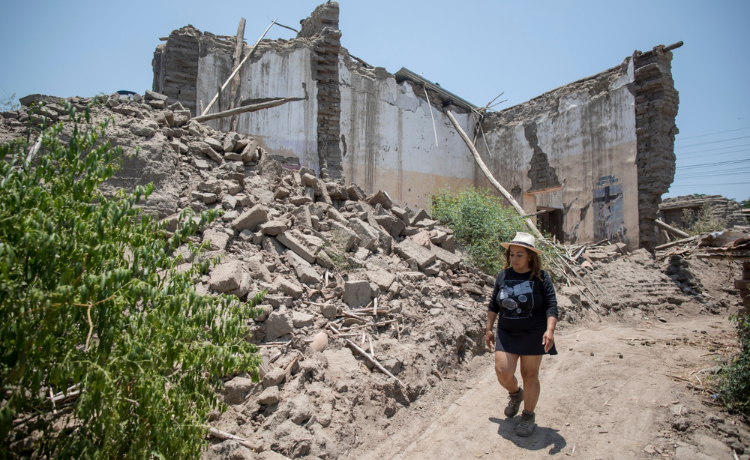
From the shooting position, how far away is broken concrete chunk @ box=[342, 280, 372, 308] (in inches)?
172

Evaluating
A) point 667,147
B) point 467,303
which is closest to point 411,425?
point 467,303

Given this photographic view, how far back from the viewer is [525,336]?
300cm

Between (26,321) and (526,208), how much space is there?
15.2 metres

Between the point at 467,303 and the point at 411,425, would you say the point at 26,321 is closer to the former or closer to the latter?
the point at 411,425

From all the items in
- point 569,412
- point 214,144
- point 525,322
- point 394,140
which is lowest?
point 569,412

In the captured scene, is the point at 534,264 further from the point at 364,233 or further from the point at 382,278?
the point at 364,233

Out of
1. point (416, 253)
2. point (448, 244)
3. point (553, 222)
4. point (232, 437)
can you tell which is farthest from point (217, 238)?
point (553, 222)

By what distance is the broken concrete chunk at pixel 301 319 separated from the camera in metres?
3.73

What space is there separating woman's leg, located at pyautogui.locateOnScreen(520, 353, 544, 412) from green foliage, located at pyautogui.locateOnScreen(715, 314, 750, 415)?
178 centimetres

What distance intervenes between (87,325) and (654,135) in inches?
525

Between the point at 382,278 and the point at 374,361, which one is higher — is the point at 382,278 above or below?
above

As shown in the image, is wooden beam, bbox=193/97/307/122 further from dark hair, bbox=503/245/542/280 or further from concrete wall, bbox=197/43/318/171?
dark hair, bbox=503/245/542/280

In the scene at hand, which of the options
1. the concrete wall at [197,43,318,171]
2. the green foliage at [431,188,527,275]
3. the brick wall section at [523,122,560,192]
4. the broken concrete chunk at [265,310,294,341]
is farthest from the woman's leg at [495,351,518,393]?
the brick wall section at [523,122,560,192]

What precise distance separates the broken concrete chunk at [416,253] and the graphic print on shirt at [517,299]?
8.30 ft
